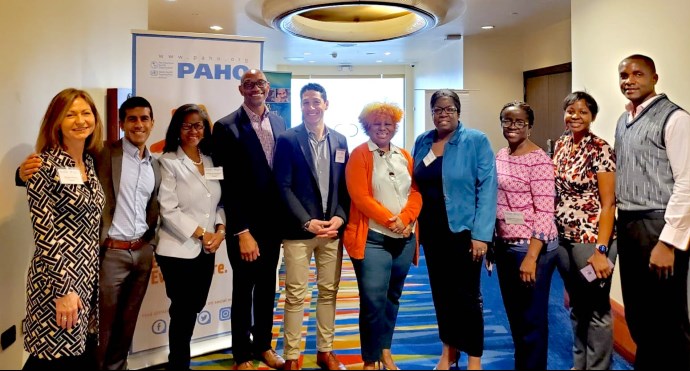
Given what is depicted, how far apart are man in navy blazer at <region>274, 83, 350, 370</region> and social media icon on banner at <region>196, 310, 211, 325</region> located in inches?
26.4

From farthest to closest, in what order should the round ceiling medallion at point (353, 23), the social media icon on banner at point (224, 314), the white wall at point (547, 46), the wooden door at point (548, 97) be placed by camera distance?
the wooden door at point (548, 97) < the white wall at point (547, 46) < the round ceiling medallion at point (353, 23) < the social media icon on banner at point (224, 314)

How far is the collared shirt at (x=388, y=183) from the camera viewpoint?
2005 mm

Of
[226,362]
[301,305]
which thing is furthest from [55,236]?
[226,362]

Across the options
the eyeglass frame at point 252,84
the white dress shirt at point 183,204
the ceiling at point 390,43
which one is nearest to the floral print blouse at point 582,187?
the eyeglass frame at point 252,84

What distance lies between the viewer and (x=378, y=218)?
1.96 metres

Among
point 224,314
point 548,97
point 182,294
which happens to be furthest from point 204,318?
point 548,97

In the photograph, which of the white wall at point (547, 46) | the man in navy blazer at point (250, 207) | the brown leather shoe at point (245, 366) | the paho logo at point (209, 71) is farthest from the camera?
the white wall at point (547, 46)

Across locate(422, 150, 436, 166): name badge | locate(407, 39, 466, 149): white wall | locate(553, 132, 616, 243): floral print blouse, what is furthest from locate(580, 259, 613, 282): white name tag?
locate(407, 39, 466, 149): white wall

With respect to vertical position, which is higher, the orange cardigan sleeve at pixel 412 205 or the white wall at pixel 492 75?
the white wall at pixel 492 75

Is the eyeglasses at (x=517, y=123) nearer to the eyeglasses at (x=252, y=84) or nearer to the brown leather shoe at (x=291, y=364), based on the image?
the eyeglasses at (x=252, y=84)

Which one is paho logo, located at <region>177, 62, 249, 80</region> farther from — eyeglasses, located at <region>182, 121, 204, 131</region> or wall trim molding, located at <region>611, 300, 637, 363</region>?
wall trim molding, located at <region>611, 300, 637, 363</region>

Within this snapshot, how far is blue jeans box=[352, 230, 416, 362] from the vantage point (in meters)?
2.00

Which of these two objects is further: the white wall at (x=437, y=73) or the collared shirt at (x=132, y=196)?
the white wall at (x=437, y=73)

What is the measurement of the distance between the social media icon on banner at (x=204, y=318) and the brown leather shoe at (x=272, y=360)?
48 centimetres
